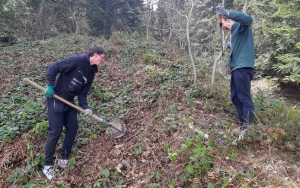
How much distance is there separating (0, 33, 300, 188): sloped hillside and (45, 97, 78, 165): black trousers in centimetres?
24

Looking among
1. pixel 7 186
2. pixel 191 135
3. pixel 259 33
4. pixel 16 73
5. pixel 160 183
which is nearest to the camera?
pixel 160 183

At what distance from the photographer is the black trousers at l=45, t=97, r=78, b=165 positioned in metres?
3.17

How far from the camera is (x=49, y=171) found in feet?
10.1

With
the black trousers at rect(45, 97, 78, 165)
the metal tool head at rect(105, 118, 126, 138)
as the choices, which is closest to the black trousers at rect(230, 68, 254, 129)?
the metal tool head at rect(105, 118, 126, 138)

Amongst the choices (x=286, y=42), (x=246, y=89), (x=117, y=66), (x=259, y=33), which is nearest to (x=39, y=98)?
(x=117, y=66)

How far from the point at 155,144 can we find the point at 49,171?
5.41ft

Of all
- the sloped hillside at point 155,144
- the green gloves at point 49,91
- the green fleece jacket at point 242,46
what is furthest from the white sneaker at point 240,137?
the green gloves at point 49,91

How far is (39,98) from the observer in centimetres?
536

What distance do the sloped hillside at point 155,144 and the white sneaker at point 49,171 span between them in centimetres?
7

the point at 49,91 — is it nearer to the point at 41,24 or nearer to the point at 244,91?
the point at 244,91

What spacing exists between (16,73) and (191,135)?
6.87 meters

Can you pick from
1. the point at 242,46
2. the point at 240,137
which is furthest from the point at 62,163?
the point at 242,46

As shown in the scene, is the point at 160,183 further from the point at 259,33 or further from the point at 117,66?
the point at 259,33

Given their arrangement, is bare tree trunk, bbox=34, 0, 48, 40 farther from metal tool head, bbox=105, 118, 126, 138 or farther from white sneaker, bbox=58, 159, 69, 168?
white sneaker, bbox=58, 159, 69, 168
